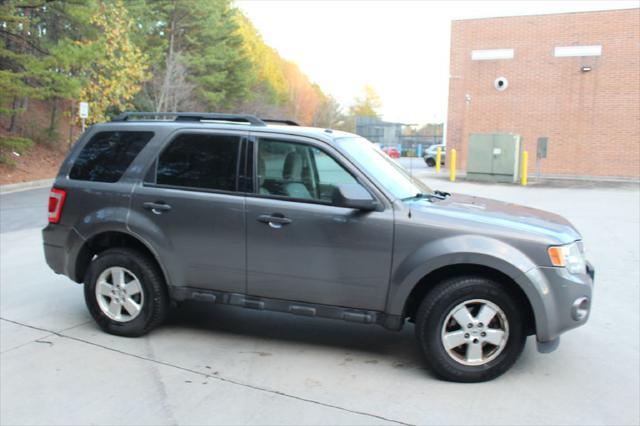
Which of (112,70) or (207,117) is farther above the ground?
(112,70)

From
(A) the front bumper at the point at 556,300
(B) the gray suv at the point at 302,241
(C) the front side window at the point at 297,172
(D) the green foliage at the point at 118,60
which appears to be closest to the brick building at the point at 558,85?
(D) the green foliage at the point at 118,60

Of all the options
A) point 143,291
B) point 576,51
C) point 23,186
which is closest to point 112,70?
point 23,186

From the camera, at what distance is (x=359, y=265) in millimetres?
4273

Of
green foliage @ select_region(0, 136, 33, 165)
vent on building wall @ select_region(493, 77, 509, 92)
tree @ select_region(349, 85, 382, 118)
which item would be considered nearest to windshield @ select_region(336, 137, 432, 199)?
green foliage @ select_region(0, 136, 33, 165)

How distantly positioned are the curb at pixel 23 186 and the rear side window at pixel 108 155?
47.9 ft

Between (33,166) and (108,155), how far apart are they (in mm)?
19139

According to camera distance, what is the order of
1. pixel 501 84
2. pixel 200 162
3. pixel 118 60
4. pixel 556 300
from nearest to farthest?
pixel 556 300, pixel 200 162, pixel 118 60, pixel 501 84

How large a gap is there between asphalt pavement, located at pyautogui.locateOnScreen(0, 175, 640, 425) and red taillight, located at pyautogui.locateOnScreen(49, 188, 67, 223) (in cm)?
100

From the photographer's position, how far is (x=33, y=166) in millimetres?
21938

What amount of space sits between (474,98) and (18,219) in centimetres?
2280

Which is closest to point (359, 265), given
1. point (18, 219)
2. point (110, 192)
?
point (110, 192)

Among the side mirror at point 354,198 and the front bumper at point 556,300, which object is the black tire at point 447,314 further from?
the side mirror at point 354,198

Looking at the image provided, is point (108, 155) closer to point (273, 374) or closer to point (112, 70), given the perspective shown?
point (273, 374)

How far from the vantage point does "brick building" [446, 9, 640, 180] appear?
25.9m
